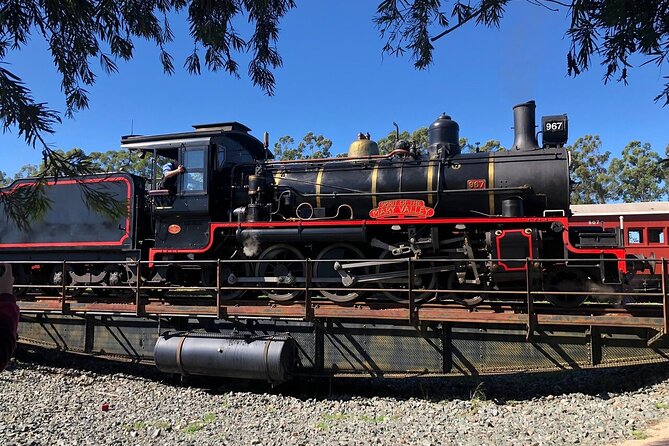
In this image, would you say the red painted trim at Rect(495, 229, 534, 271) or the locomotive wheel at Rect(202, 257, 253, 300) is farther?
the locomotive wheel at Rect(202, 257, 253, 300)

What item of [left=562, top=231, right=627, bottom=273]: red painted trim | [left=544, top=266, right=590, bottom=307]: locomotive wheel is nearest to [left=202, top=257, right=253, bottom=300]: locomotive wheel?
[left=544, top=266, right=590, bottom=307]: locomotive wheel

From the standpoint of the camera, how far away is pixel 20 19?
2.13 metres

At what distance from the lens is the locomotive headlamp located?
8086 millimetres

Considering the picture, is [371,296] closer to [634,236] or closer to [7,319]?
[7,319]

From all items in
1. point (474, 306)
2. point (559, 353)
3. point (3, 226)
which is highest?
point (3, 226)

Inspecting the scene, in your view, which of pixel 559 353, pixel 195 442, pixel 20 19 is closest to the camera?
pixel 20 19

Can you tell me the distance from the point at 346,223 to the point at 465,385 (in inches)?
127

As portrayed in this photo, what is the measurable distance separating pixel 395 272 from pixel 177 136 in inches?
197

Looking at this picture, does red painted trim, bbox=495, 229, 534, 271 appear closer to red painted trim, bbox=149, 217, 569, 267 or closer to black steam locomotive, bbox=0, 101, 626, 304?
black steam locomotive, bbox=0, 101, 626, 304

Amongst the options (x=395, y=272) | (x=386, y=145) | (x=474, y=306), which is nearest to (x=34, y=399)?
(x=395, y=272)

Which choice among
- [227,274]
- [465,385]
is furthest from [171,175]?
[465,385]

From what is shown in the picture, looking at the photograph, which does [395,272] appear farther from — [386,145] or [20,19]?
[386,145]

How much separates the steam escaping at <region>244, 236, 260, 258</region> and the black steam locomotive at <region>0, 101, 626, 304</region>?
0.07 feet

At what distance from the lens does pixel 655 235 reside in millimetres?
17000
